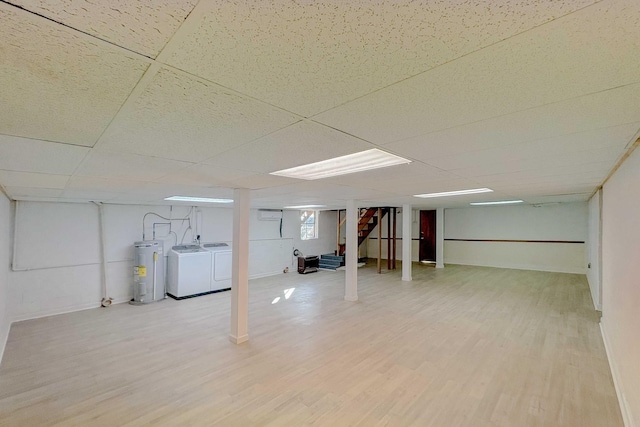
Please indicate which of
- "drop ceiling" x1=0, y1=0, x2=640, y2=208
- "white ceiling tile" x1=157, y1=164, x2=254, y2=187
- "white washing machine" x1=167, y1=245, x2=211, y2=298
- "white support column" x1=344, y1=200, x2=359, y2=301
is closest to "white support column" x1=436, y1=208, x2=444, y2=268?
"white support column" x1=344, y1=200, x2=359, y2=301

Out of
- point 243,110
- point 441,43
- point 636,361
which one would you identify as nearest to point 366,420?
point 636,361

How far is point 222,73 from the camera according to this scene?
85 centimetres

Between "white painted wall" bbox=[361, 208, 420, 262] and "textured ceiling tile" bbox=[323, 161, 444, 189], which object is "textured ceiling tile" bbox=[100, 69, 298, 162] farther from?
"white painted wall" bbox=[361, 208, 420, 262]

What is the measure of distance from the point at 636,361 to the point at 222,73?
2941 millimetres

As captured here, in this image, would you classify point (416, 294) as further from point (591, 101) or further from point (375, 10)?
point (375, 10)

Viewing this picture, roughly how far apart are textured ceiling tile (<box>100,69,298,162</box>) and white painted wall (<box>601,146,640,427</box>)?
2.40 meters

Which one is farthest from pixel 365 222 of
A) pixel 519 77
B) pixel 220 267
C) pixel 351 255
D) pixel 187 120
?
pixel 519 77

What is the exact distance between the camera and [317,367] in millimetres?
2928

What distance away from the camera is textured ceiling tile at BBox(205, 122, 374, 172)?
4.55ft

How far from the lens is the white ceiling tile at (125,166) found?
1.83m

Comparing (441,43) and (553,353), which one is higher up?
(441,43)

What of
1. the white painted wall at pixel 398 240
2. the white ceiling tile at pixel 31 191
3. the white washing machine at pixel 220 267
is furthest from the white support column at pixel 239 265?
the white painted wall at pixel 398 240

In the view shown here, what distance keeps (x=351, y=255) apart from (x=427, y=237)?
6033mm

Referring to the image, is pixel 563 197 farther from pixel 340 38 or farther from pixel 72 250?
pixel 72 250
